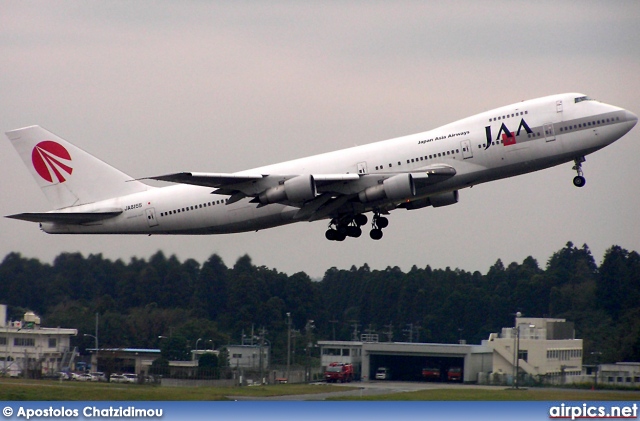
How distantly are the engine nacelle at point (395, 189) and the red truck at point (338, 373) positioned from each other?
1638 centimetres

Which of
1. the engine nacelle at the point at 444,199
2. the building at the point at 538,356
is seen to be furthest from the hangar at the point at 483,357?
the engine nacelle at the point at 444,199

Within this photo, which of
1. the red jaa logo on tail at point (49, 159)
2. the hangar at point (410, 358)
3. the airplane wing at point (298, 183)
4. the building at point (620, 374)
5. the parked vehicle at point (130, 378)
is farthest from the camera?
the hangar at point (410, 358)

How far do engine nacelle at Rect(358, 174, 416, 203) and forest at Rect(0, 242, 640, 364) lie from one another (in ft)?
75.7

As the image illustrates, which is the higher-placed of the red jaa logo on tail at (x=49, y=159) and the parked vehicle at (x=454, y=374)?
the red jaa logo on tail at (x=49, y=159)

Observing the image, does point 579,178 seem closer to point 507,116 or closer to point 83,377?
point 507,116

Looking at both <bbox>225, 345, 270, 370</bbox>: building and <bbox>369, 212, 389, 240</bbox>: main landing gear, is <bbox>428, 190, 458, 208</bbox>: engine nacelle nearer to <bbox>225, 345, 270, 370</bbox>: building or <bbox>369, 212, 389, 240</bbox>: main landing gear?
<bbox>369, 212, 389, 240</bbox>: main landing gear

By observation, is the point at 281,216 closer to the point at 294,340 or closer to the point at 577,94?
the point at 577,94

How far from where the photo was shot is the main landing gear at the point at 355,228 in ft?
174

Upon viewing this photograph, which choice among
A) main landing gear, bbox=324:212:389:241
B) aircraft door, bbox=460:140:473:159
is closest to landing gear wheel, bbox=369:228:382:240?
main landing gear, bbox=324:212:389:241

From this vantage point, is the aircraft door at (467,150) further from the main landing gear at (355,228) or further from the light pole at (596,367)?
the light pole at (596,367)

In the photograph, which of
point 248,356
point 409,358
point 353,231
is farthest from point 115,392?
point 409,358

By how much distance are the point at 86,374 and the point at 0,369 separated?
484 centimetres

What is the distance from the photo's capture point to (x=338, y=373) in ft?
205
